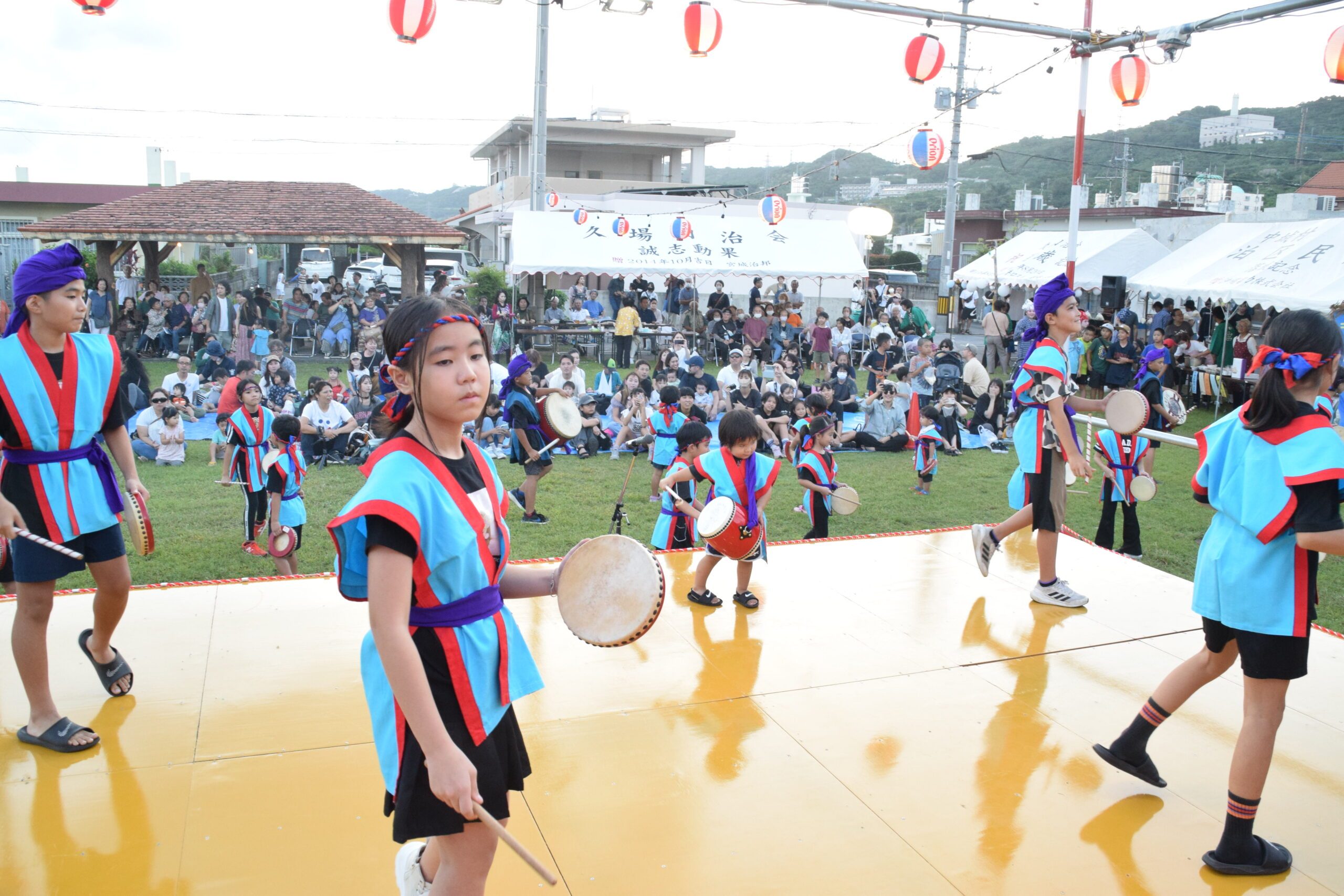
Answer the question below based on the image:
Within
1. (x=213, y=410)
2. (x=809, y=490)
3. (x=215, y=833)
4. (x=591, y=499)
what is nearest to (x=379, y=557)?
(x=215, y=833)

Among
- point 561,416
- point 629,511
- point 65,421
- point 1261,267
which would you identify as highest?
point 1261,267

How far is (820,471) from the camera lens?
7.57 meters

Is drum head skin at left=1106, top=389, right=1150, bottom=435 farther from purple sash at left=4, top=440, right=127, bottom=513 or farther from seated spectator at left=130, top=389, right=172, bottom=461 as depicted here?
seated spectator at left=130, top=389, right=172, bottom=461

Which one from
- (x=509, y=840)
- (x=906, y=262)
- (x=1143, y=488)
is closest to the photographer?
(x=509, y=840)

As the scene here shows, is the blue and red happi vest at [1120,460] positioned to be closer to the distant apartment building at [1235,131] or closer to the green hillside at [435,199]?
the distant apartment building at [1235,131]

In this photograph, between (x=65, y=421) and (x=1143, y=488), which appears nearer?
(x=65, y=421)

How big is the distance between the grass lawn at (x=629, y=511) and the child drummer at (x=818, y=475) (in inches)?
29.9

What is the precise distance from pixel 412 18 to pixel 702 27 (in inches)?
92.4

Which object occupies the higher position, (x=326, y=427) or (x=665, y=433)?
(x=665, y=433)

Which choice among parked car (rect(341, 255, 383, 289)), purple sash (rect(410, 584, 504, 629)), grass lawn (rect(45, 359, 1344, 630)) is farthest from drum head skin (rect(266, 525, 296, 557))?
parked car (rect(341, 255, 383, 289))

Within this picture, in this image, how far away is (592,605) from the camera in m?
2.38

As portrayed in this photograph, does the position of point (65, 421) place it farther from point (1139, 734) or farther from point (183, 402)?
point (183, 402)

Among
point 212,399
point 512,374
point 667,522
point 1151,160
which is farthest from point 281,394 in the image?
point 1151,160

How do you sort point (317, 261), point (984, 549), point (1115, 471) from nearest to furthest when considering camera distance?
point (984, 549)
point (1115, 471)
point (317, 261)
